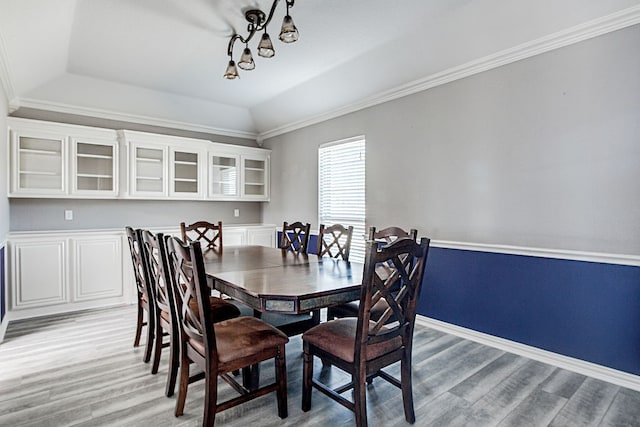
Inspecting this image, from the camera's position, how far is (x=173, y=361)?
2250 millimetres

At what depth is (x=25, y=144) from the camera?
13.4ft

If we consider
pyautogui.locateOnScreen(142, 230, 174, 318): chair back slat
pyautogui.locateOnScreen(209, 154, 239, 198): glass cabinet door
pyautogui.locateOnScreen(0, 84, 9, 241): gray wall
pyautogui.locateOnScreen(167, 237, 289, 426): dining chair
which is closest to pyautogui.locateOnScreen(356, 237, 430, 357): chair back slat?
pyautogui.locateOnScreen(167, 237, 289, 426): dining chair

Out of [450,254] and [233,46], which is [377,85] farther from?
[450,254]

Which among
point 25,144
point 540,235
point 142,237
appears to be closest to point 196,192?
point 25,144

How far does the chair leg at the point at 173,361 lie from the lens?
7.32 feet

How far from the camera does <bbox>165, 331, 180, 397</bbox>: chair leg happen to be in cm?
223

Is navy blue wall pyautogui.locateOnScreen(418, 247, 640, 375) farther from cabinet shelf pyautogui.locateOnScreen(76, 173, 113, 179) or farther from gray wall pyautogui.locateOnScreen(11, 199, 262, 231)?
cabinet shelf pyautogui.locateOnScreen(76, 173, 113, 179)

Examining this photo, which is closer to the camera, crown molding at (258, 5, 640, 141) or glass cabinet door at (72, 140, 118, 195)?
crown molding at (258, 5, 640, 141)

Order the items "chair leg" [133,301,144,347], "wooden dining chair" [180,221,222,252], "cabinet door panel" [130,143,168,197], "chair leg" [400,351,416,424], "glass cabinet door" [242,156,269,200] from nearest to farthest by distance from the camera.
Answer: "chair leg" [400,351,416,424], "chair leg" [133,301,144,347], "wooden dining chair" [180,221,222,252], "cabinet door panel" [130,143,168,197], "glass cabinet door" [242,156,269,200]

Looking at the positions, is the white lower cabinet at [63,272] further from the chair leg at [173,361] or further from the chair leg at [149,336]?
the chair leg at [173,361]

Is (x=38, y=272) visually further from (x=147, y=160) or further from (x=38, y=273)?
(x=147, y=160)

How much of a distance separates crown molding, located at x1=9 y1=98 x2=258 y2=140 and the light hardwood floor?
109 inches

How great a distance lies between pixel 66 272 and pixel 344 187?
11.3ft

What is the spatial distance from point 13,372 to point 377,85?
4.13 meters
